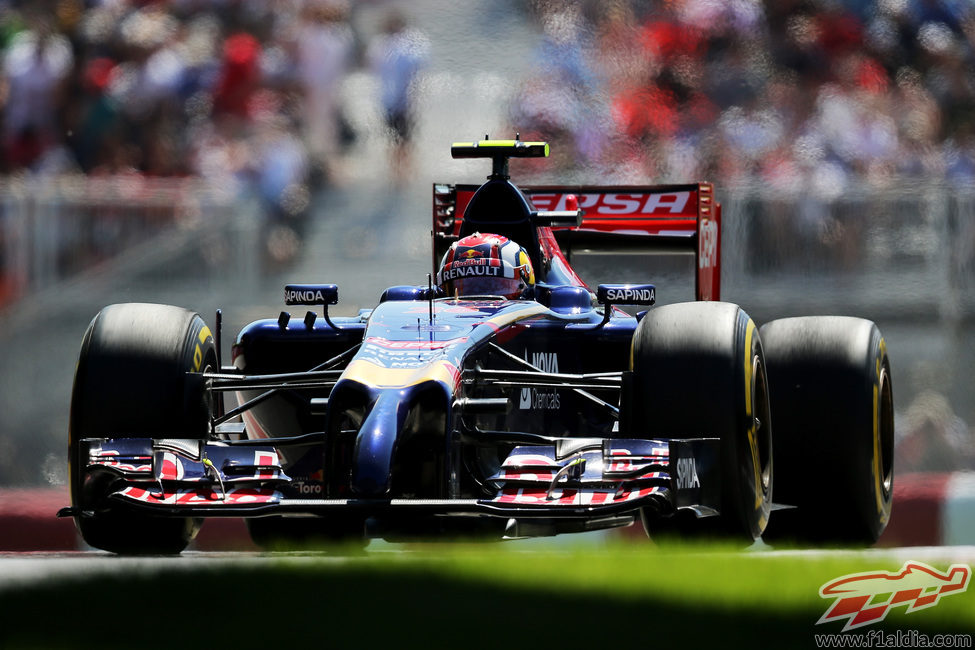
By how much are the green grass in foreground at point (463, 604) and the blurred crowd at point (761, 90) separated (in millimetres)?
7348

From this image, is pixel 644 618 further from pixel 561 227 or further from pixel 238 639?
pixel 561 227

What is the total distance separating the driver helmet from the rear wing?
1.46 metres

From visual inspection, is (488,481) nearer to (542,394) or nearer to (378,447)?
(378,447)

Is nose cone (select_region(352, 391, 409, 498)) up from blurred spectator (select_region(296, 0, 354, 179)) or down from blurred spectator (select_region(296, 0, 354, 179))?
down

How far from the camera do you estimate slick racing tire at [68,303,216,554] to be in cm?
599

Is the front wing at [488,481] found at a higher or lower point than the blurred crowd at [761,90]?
lower

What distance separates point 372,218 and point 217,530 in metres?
4.14

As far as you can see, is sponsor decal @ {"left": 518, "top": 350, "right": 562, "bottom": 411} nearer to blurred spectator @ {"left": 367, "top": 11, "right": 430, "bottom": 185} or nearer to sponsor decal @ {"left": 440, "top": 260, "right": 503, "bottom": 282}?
sponsor decal @ {"left": 440, "top": 260, "right": 503, "bottom": 282}

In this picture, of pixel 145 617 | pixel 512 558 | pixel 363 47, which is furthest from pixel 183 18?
pixel 145 617

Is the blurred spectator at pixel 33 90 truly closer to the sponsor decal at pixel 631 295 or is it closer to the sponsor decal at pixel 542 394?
the sponsor decal at pixel 631 295

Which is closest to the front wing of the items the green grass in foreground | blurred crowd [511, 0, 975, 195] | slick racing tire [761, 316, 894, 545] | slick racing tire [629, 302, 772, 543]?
slick racing tire [629, 302, 772, 543]

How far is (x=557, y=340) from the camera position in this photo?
22.6 ft

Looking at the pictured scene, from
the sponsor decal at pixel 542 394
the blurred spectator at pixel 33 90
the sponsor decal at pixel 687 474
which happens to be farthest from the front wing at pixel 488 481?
the blurred spectator at pixel 33 90

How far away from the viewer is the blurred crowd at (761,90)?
502 inches
